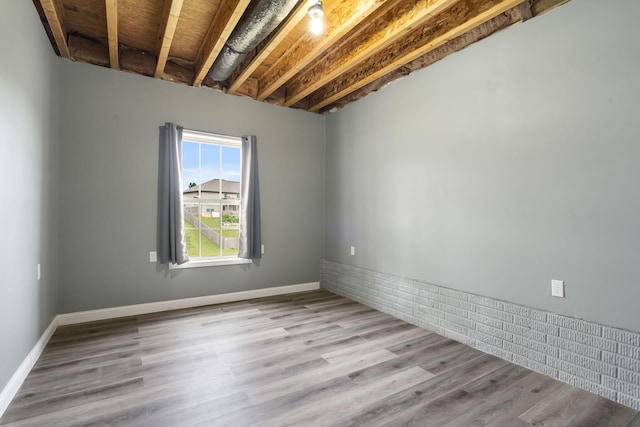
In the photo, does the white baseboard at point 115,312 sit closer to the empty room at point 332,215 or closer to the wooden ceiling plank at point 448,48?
the empty room at point 332,215

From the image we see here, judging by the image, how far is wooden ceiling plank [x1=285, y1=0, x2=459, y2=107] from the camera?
2.43m

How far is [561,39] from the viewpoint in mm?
2330

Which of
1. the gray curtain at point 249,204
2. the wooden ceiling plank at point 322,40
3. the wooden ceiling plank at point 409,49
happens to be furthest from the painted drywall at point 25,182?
the wooden ceiling plank at point 409,49

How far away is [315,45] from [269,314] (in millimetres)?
2890

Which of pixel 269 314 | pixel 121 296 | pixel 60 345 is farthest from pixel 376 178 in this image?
pixel 60 345

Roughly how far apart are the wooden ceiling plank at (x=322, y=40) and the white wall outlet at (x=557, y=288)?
2415 millimetres

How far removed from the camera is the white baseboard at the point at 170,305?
Result: 3355mm

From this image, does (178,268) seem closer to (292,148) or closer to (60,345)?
(60,345)

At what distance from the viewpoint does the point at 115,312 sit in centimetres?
351

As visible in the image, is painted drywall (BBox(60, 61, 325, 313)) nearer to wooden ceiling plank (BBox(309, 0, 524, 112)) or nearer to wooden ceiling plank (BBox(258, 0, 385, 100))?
wooden ceiling plank (BBox(258, 0, 385, 100))

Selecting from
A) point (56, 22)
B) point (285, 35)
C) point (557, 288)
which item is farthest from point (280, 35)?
point (557, 288)

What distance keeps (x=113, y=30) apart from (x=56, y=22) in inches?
15.6

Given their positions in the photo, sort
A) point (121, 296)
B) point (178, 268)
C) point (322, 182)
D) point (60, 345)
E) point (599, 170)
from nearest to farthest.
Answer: point (599, 170) < point (60, 345) < point (121, 296) < point (178, 268) < point (322, 182)

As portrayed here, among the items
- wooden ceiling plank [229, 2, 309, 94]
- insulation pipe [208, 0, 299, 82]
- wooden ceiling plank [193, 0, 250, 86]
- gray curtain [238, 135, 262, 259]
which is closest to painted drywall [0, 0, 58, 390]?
wooden ceiling plank [193, 0, 250, 86]
